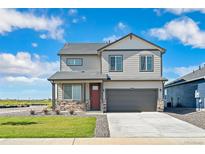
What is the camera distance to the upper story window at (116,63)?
2589 cm

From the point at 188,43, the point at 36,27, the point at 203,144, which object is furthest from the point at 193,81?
the point at 203,144

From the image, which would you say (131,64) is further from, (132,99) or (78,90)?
(78,90)

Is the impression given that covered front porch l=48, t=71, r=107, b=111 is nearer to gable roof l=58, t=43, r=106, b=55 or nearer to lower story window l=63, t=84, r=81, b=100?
lower story window l=63, t=84, r=81, b=100

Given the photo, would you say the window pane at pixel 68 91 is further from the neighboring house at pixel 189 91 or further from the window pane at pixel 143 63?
the neighboring house at pixel 189 91

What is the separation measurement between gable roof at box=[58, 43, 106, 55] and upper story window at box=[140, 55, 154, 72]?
4.86 metres

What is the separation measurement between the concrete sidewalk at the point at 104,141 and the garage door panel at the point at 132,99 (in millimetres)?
15007

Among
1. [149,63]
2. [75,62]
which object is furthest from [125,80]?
[75,62]

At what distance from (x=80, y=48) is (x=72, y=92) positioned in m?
5.39

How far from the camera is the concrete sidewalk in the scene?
32.9 feet

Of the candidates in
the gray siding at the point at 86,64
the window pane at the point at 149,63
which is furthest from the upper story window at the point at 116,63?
the gray siding at the point at 86,64
